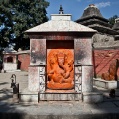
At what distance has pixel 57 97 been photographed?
22.7 feet

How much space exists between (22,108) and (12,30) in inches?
793

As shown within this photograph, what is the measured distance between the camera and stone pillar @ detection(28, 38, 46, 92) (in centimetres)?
696

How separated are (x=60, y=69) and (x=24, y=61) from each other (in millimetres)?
22048

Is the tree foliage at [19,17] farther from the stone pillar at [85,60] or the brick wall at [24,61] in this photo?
the stone pillar at [85,60]

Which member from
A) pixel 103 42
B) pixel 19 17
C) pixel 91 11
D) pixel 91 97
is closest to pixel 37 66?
pixel 91 97

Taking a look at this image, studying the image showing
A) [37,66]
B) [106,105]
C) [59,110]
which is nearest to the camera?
[59,110]

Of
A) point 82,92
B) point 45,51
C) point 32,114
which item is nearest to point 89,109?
point 82,92

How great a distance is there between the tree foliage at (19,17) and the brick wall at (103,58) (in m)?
12.6

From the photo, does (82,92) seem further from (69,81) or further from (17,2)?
(17,2)

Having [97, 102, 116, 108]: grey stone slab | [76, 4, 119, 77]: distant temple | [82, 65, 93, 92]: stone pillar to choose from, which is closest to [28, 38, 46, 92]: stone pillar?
[82, 65, 93, 92]: stone pillar

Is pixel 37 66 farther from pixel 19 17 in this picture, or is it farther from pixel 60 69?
pixel 19 17

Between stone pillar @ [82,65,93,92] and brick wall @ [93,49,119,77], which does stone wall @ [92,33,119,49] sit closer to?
brick wall @ [93,49,119,77]

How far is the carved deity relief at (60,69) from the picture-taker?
7.09 meters

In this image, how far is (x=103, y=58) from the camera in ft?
43.3
